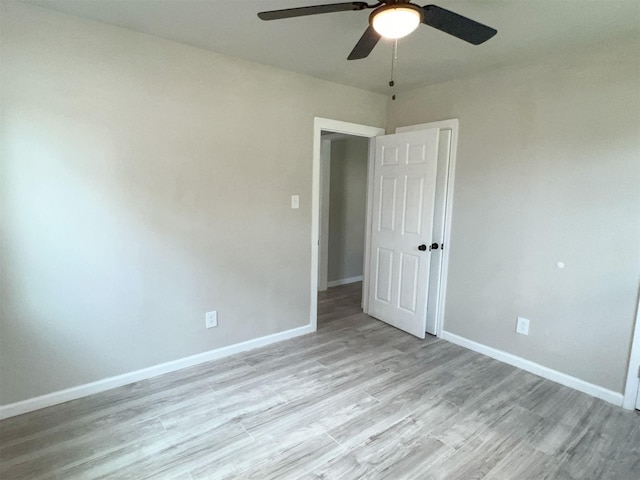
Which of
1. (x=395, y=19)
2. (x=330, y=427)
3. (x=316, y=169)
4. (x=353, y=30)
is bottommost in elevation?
(x=330, y=427)

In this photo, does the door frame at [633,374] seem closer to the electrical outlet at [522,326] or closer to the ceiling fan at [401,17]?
the electrical outlet at [522,326]

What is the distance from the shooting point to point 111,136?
2260 mm

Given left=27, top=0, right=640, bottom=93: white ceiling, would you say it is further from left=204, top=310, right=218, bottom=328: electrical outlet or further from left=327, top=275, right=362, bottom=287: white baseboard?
left=327, top=275, right=362, bottom=287: white baseboard

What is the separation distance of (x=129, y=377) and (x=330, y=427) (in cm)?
152

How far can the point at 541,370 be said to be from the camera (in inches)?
107

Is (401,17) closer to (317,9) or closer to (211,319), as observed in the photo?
(317,9)

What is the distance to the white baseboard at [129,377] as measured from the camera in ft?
7.07

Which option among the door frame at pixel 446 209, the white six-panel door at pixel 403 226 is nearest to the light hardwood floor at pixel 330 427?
the door frame at pixel 446 209

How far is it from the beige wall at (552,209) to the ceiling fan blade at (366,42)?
1572mm

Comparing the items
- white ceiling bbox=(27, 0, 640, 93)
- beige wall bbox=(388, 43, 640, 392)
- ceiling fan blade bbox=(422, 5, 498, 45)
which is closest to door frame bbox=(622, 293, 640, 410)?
beige wall bbox=(388, 43, 640, 392)

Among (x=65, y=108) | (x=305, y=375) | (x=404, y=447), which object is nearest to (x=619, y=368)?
(x=404, y=447)

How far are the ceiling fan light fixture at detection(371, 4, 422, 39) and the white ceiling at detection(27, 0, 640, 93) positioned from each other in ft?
1.83

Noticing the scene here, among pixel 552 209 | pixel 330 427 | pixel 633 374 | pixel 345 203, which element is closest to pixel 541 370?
pixel 633 374

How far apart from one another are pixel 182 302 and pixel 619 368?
317 cm
